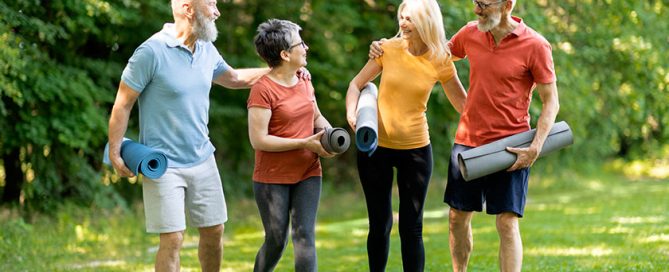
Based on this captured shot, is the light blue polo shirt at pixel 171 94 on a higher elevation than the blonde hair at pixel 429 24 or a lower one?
lower

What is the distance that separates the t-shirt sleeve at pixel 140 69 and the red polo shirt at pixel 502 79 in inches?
68.1

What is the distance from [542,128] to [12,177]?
8.18m

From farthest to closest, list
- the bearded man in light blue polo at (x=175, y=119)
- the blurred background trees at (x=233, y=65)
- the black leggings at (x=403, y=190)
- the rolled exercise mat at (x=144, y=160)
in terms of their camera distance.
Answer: the blurred background trees at (x=233, y=65)
the black leggings at (x=403, y=190)
the bearded man in light blue polo at (x=175, y=119)
the rolled exercise mat at (x=144, y=160)

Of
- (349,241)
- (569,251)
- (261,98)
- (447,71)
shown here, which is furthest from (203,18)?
(349,241)

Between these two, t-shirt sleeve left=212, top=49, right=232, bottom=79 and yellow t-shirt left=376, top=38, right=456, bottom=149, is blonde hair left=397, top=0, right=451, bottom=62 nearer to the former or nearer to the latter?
yellow t-shirt left=376, top=38, right=456, bottom=149

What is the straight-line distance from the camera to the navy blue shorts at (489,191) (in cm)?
569

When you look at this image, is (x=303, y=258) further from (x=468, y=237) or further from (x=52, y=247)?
(x=52, y=247)

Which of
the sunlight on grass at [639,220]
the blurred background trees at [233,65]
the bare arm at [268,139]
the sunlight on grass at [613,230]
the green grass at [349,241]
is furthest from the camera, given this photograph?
the sunlight on grass at [639,220]

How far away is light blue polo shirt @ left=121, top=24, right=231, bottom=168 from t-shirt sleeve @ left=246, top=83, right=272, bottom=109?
251 mm

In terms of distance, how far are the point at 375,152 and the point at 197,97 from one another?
108cm

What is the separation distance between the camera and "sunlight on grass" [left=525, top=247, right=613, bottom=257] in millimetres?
9047

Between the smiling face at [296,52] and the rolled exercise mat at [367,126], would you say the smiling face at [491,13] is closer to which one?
the rolled exercise mat at [367,126]

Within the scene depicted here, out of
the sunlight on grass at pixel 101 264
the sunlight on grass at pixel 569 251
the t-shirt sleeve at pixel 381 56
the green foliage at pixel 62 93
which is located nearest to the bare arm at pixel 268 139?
the t-shirt sleeve at pixel 381 56

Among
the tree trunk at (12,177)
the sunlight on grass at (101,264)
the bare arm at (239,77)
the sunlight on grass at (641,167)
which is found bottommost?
the sunlight on grass at (641,167)
